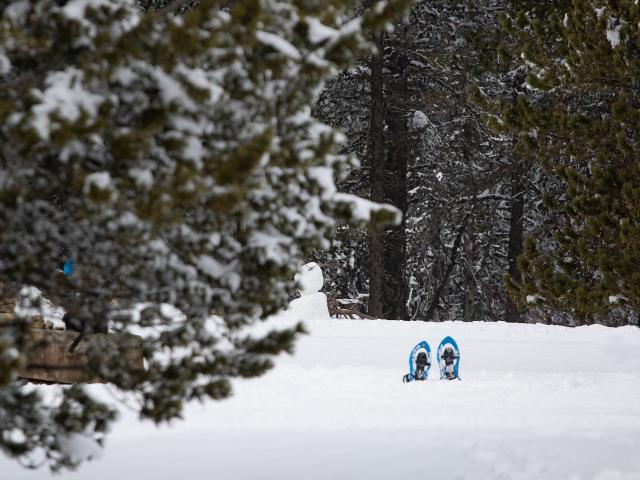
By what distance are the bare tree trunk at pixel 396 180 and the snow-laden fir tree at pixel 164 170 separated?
50.7 feet

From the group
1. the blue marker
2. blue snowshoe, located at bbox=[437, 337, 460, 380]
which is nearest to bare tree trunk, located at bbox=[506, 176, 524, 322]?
blue snowshoe, located at bbox=[437, 337, 460, 380]

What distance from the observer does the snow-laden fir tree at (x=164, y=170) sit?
9.89ft

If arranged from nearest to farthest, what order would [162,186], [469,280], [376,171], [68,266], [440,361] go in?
[162,186] < [68,266] < [440,361] < [376,171] < [469,280]

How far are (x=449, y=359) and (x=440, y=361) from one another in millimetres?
121

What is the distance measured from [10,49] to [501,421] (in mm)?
5926

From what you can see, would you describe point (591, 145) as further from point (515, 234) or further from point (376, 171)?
point (515, 234)

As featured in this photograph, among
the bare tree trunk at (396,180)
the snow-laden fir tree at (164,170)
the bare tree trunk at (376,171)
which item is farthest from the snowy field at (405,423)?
the bare tree trunk at (396,180)

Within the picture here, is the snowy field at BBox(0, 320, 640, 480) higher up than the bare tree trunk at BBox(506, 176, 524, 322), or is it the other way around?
the bare tree trunk at BBox(506, 176, 524, 322)

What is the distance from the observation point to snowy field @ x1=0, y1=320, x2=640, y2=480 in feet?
19.5

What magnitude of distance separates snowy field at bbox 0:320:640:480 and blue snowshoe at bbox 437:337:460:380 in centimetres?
23

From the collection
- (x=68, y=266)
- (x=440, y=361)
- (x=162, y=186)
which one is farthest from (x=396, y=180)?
(x=162, y=186)

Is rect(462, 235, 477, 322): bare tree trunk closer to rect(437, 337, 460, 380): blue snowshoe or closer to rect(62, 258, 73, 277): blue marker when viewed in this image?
rect(437, 337, 460, 380): blue snowshoe

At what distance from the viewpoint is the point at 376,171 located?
18.1 m

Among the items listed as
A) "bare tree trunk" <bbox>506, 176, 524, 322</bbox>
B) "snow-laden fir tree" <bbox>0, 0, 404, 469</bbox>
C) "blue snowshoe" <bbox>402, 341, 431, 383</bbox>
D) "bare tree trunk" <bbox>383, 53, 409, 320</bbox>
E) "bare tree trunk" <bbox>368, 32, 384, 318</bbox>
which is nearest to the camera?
"snow-laden fir tree" <bbox>0, 0, 404, 469</bbox>
